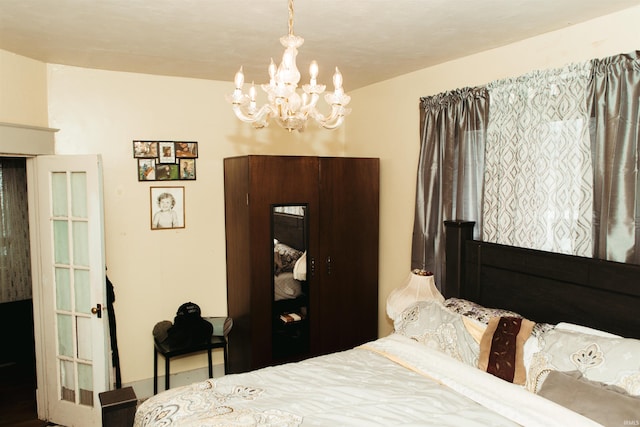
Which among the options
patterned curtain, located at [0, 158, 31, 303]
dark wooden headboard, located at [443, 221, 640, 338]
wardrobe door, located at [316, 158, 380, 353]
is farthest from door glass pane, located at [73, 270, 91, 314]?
dark wooden headboard, located at [443, 221, 640, 338]

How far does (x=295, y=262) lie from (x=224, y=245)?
0.79 metres

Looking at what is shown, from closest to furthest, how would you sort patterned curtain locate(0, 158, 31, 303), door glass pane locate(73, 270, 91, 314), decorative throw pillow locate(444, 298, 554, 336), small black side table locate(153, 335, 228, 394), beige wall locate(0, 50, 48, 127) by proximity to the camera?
decorative throw pillow locate(444, 298, 554, 336) < beige wall locate(0, 50, 48, 127) < door glass pane locate(73, 270, 91, 314) < small black side table locate(153, 335, 228, 394) < patterned curtain locate(0, 158, 31, 303)

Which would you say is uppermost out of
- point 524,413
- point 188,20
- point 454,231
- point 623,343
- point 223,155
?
point 188,20

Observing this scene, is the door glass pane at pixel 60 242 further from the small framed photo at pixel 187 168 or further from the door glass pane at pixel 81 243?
the small framed photo at pixel 187 168

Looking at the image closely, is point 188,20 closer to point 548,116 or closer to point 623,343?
point 548,116

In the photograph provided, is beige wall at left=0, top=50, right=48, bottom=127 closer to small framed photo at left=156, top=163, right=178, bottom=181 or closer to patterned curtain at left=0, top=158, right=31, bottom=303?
small framed photo at left=156, top=163, right=178, bottom=181

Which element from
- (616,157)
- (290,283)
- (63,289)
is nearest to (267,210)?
(290,283)

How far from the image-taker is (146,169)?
12.2 ft

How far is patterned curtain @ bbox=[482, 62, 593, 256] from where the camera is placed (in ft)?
8.11

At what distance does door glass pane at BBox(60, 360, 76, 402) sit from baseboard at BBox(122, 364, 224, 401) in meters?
0.46

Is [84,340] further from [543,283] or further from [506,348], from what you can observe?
[543,283]

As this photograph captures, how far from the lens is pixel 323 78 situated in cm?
376

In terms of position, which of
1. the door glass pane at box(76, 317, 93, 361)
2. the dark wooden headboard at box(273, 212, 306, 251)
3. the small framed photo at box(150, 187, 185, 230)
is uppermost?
the small framed photo at box(150, 187, 185, 230)

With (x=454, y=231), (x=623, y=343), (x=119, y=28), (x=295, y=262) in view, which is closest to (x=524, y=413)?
(x=623, y=343)
